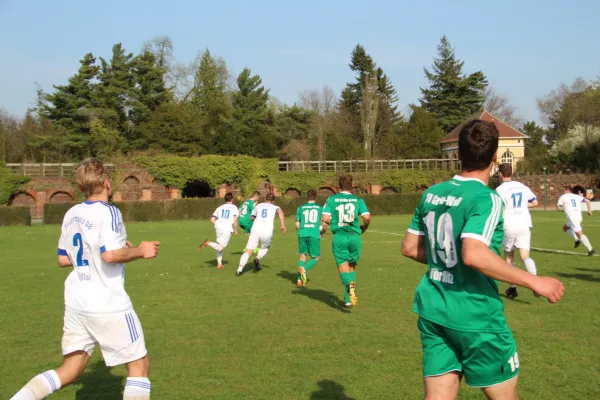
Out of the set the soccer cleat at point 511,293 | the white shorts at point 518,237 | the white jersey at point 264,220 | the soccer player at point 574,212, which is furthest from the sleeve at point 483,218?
the soccer player at point 574,212

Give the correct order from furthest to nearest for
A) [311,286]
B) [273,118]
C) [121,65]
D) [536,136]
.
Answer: [536,136] < [273,118] < [121,65] < [311,286]

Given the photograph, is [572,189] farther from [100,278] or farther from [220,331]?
[100,278]

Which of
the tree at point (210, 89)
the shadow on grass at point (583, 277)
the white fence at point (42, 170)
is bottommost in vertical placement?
the shadow on grass at point (583, 277)

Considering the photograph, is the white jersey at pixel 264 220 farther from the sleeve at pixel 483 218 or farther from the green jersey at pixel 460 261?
the sleeve at pixel 483 218

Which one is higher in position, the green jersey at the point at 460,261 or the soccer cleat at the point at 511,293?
the green jersey at the point at 460,261

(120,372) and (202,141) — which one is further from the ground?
(202,141)

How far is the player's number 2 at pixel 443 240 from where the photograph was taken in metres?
3.38

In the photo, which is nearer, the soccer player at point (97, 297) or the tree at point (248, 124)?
the soccer player at point (97, 297)

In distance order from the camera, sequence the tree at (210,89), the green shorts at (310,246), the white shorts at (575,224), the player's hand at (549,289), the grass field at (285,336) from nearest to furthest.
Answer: the player's hand at (549,289), the grass field at (285,336), the green shorts at (310,246), the white shorts at (575,224), the tree at (210,89)

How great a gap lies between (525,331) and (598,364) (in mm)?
1493

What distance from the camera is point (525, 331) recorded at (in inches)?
300

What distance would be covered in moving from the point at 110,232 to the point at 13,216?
3774 cm

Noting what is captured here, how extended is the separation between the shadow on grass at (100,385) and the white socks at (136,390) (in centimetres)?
142

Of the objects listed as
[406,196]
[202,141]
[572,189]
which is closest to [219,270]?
[572,189]
